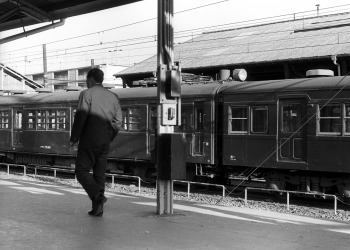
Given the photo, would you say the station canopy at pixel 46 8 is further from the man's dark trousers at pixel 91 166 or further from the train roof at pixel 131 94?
the train roof at pixel 131 94

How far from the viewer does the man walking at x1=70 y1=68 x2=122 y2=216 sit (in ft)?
24.1

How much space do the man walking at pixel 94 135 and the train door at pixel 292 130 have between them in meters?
7.06

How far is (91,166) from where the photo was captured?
7426mm

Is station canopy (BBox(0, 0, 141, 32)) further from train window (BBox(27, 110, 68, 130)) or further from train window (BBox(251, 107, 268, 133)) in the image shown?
train window (BBox(27, 110, 68, 130))

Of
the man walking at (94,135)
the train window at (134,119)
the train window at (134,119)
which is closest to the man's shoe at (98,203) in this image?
the man walking at (94,135)

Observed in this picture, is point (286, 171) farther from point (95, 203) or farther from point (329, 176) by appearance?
point (95, 203)

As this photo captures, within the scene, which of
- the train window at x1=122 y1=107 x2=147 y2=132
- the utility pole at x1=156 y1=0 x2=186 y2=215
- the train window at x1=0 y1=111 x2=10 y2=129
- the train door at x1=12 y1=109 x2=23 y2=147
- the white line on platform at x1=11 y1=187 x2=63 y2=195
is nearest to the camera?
the utility pole at x1=156 y1=0 x2=186 y2=215

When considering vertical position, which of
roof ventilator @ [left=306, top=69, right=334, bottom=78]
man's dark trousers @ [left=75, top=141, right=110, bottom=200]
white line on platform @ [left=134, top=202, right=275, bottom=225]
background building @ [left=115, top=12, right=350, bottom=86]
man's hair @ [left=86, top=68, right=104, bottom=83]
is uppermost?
background building @ [left=115, top=12, right=350, bottom=86]

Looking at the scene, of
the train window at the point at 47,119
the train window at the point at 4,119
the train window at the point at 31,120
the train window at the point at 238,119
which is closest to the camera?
the train window at the point at 238,119

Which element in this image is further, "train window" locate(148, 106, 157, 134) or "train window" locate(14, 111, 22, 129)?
"train window" locate(14, 111, 22, 129)

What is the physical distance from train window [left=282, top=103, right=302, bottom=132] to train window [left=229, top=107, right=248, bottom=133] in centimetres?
116

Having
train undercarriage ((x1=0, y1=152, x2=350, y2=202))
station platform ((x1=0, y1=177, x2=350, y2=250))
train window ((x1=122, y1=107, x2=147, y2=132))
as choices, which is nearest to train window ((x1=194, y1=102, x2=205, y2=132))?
train undercarriage ((x1=0, y1=152, x2=350, y2=202))

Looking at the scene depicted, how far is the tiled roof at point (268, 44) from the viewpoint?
23812 millimetres

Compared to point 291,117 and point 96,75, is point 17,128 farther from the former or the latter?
point 96,75
